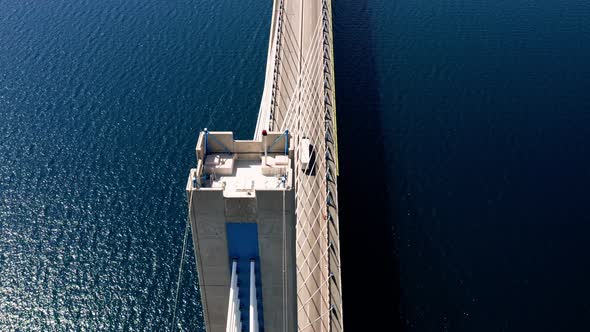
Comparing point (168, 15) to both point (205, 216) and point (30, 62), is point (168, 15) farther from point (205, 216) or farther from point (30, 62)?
point (205, 216)

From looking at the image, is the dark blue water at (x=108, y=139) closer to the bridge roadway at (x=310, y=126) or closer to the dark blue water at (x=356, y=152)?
the dark blue water at (x=356, y=152)

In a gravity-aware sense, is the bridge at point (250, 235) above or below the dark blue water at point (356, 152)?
below

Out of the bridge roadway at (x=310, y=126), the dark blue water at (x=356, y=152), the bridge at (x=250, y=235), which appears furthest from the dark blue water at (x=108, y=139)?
the bridge at (x=250, y=235)

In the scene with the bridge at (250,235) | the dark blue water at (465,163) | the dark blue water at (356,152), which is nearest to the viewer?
the bridge at (250,235)

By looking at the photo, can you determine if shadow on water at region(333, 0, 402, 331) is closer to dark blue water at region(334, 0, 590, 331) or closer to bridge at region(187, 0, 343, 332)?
dark blue water at region(334, 0, 590, 331)

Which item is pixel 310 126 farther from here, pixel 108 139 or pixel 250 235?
pixel 250 235

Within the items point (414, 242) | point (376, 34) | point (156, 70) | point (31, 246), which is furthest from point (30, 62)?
point (414, 242)
